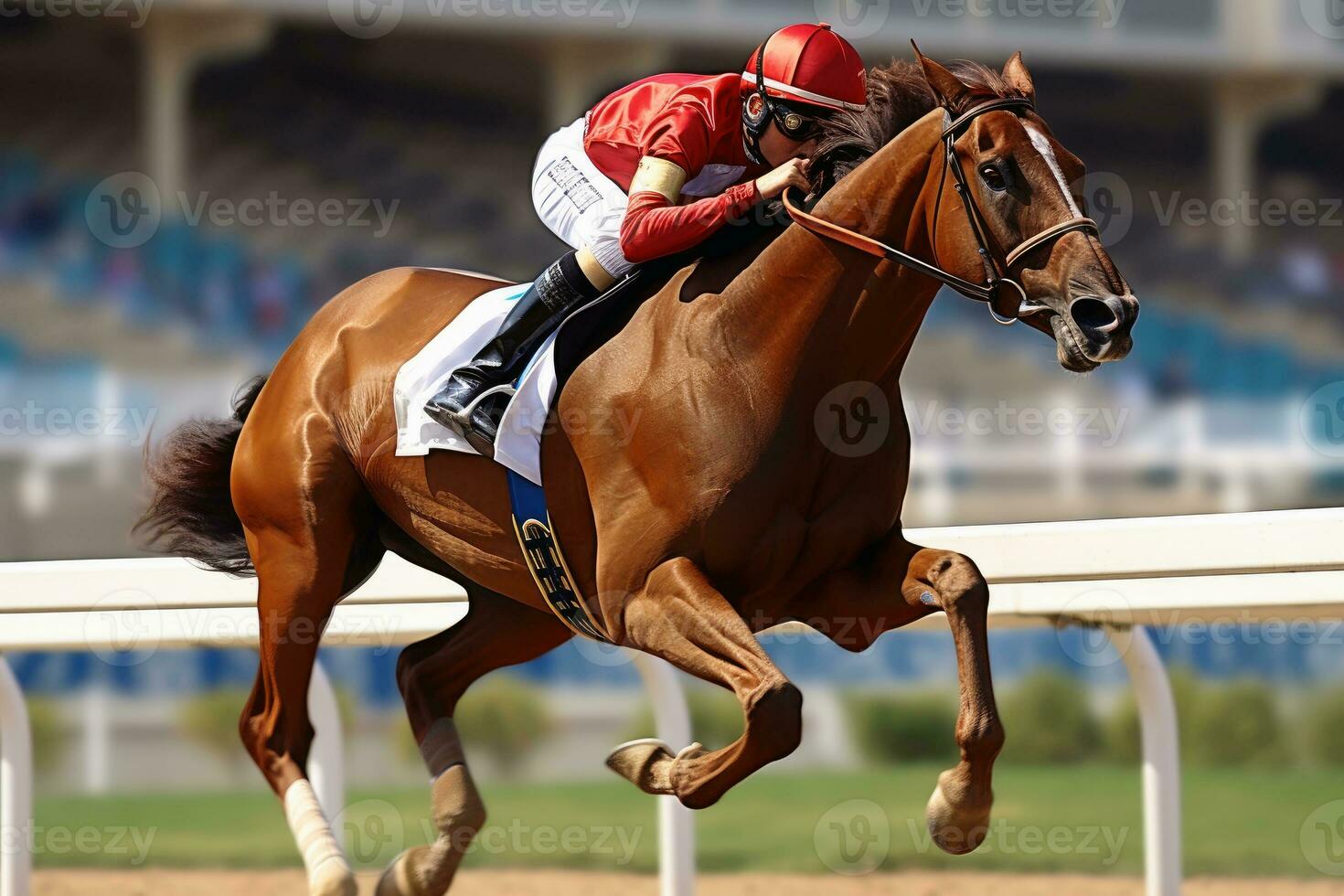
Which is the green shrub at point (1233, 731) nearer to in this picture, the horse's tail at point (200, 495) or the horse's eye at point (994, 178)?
the horse's tail at point (200, 495)

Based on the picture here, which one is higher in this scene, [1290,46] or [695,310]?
[1290,46]

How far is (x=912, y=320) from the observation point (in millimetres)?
2721

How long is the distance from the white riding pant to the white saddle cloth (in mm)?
145

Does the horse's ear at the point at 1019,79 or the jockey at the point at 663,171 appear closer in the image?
the horse's ear at the point at 1019,79

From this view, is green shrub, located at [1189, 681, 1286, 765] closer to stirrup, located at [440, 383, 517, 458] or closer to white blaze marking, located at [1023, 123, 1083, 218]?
stirrup, located at [440, 383, 517, 458]

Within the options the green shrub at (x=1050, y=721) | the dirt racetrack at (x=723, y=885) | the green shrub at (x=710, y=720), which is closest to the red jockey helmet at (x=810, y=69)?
the dirt racetrack at (x=723, y=885)

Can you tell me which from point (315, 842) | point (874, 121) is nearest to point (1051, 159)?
point (874, 121)

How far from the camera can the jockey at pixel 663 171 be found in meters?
2.77

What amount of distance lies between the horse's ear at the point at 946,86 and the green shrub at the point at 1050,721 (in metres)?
5.95

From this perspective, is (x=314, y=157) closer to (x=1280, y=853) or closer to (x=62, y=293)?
(x=62, y=293)

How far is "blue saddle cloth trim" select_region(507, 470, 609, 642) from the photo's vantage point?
2.95 metres

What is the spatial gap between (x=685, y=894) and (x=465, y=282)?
51.9 inches

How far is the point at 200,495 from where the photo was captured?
3.68 metres

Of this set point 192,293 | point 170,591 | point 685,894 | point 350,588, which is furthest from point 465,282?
point 192,293
